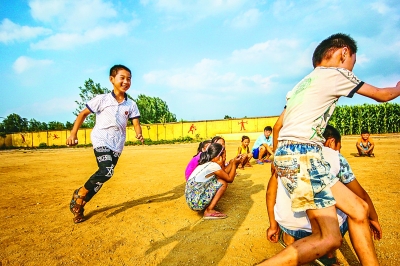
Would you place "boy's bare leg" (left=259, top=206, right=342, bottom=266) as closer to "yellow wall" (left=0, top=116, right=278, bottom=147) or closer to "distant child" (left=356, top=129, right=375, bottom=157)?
"distant child" (left=356, top=129, right=375, bottom=157)

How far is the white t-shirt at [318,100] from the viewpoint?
5.46ft

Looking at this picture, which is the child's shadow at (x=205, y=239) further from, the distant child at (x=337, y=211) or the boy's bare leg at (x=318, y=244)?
the boy's bare leg at (x=318, y=244)

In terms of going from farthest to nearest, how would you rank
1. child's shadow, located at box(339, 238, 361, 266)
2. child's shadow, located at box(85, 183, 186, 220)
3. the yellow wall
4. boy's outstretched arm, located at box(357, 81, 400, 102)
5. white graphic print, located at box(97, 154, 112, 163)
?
the yellow wall < child's shadow, located at box(85, 183, 186, 220) < white graphic print, located at box(97, 154, 112, 163) < child's shadow, located at box(339, 238, 361, 266) < boy's outstretched arm, located at box(357, 81, 400, 102)

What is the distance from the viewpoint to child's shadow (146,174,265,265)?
2195 mm

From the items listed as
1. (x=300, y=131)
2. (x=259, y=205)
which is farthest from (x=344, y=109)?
(x=300, y=131)

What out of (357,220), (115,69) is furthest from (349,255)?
(115,69)

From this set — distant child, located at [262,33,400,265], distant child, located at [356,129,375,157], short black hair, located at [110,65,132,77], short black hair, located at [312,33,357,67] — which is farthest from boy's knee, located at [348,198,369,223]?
distant child, located at [356,129,375,157]

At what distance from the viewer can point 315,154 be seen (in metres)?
1.66

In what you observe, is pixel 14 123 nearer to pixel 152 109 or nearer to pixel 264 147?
pixel 152 109

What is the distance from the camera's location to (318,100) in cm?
171

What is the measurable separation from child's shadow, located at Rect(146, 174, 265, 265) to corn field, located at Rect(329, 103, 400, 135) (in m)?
24.6

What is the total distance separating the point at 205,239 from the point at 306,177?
1.41 metres

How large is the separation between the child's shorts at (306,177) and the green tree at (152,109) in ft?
159

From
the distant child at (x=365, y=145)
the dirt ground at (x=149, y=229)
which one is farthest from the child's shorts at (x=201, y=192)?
the distant child at (x=365, y=145)
